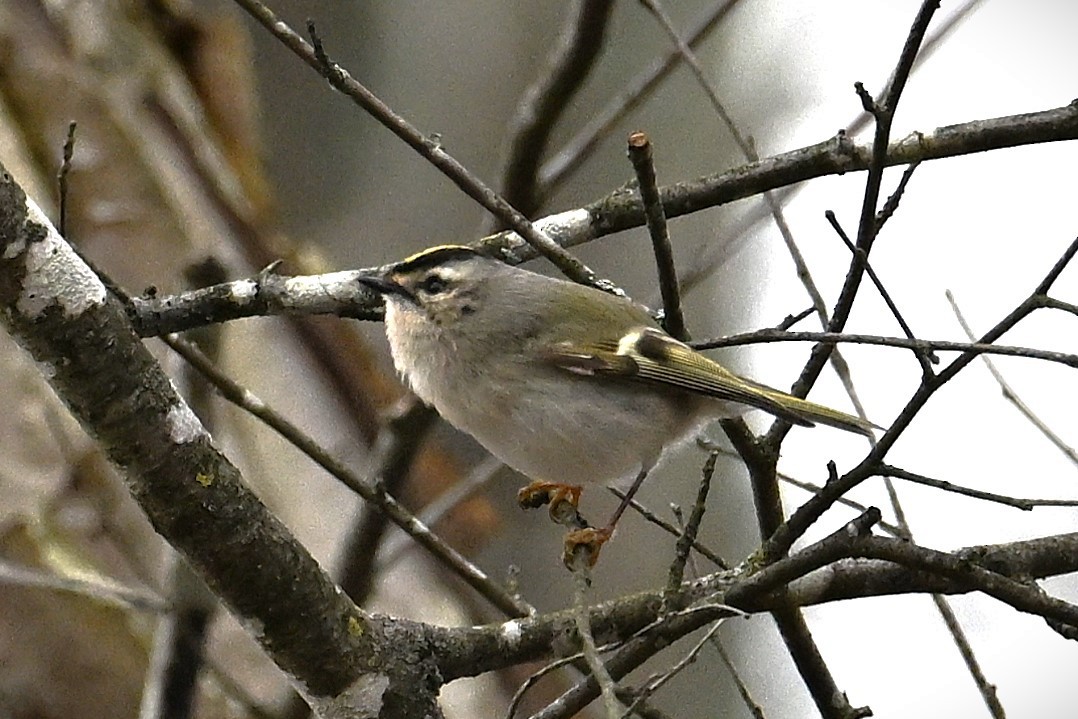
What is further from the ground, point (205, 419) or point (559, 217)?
point (205, 419)

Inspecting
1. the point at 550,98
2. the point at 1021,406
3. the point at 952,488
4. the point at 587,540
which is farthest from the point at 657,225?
the point at 1021,406

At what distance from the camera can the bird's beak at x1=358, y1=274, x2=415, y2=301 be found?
5.64 feet

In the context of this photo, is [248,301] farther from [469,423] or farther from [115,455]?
[115,455]

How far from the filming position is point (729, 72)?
3705mm

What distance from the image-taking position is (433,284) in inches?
73.2

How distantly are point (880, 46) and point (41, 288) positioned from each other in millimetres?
3147

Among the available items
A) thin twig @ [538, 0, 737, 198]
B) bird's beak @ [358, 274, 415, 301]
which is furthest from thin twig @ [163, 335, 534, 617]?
thin twig @ [538, 0, 737, 198]

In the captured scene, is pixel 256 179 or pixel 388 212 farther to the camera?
pixel 388 212

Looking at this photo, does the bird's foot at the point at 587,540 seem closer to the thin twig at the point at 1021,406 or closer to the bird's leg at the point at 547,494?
the bird's leg at the point at 547,494

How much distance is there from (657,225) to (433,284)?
65 cm

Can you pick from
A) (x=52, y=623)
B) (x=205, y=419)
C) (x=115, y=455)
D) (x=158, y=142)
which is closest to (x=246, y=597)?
(x=115, y=455)

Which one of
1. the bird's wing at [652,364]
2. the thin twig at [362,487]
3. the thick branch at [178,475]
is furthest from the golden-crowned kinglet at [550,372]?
the thick branch at [178,475]

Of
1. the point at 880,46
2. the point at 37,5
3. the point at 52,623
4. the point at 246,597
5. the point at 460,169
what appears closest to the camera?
the point at 246,597

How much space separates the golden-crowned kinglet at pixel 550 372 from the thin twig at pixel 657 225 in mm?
277
